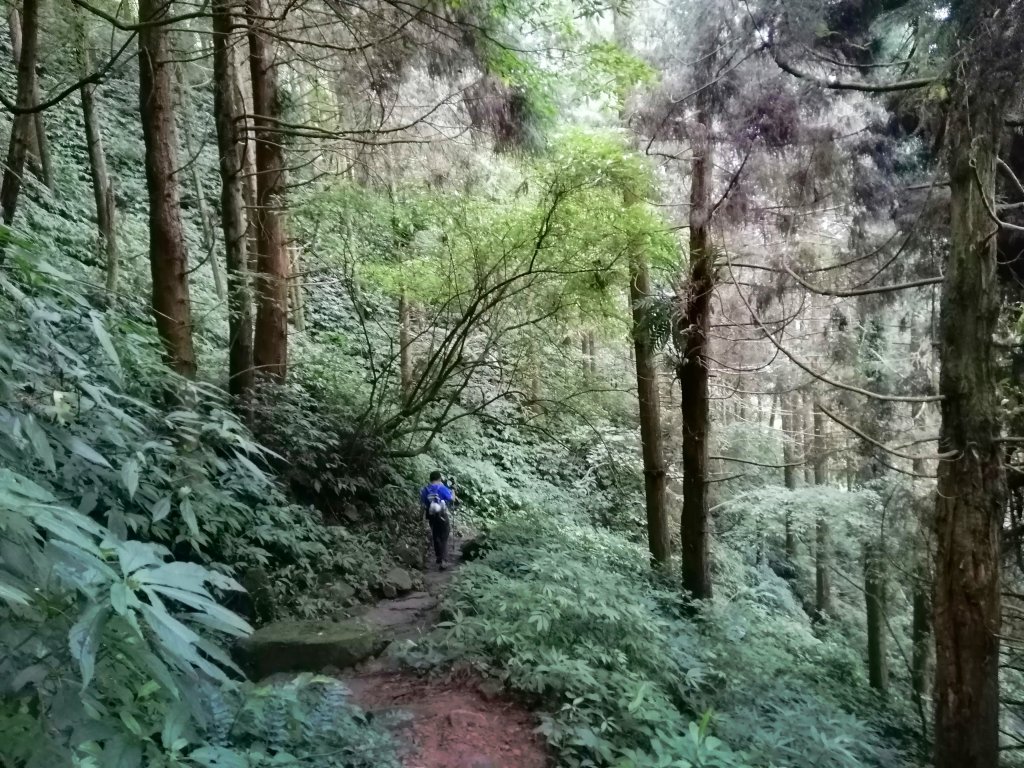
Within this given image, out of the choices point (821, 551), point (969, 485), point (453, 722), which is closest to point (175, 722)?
point (453, 722)

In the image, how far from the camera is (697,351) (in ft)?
26.4

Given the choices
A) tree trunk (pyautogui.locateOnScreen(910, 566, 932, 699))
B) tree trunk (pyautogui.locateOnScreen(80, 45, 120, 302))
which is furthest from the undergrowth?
tree trunk (pyautogui.locateOnScreen(80, 45, 120, 302))

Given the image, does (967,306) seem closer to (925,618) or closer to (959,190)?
(959,190)

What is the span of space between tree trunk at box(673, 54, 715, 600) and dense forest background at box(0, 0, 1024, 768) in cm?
4

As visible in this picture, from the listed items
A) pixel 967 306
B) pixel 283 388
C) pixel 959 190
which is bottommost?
pixel 283 388

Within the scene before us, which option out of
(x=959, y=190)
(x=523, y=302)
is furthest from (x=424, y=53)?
(x=959, y=190)

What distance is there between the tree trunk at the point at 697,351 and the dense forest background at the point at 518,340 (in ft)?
0.14

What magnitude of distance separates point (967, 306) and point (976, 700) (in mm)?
3037

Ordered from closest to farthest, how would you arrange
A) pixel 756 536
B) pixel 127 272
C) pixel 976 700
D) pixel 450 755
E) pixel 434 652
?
pixel 450 755, pixel 976 700, pixel 434 652, pixel 127 272, pixel 756 536

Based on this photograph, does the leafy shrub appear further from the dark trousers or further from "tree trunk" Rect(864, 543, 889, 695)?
"tree trunk" Rect(864, 543, 889, 695)

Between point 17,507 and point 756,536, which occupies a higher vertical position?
point 17,507

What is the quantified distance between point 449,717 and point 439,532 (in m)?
4.47

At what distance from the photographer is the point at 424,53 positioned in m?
7.00

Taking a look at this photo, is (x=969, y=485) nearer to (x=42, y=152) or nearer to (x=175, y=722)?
(x=175, y=722)
